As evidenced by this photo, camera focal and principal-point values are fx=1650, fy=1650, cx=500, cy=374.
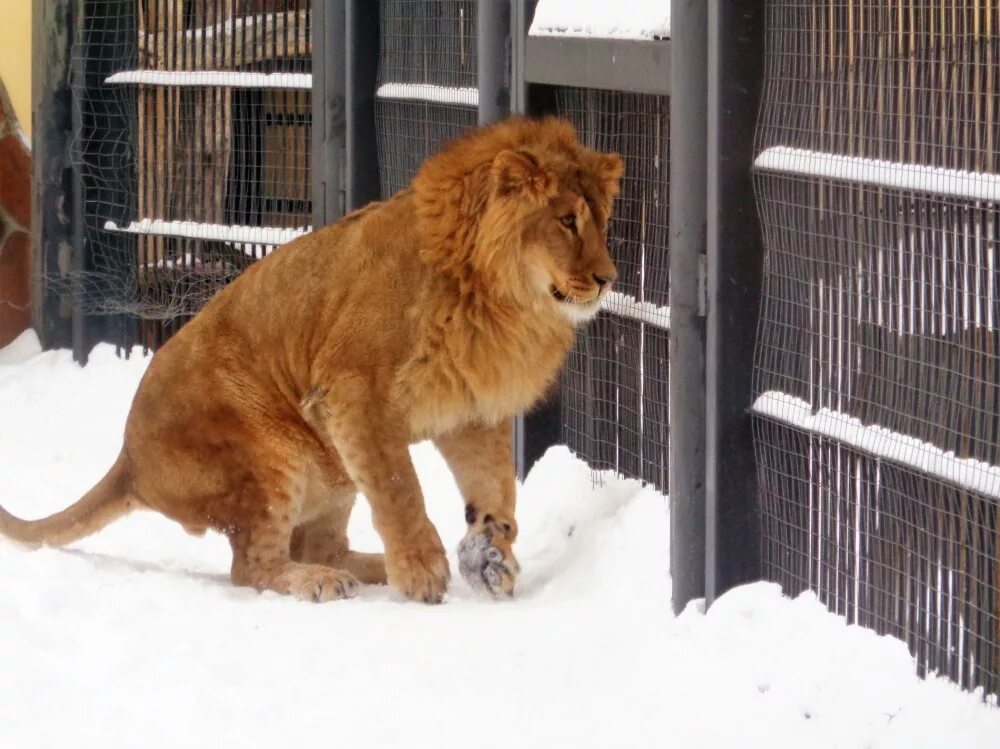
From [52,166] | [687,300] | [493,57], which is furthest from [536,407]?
[52,166]

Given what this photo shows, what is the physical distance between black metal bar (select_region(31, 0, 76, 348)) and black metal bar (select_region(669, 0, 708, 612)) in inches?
223

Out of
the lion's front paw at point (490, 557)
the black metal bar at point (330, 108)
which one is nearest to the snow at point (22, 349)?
the black metal bar at point (330, 108)

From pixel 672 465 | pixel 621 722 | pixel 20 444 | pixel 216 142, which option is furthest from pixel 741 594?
pixel 216 142

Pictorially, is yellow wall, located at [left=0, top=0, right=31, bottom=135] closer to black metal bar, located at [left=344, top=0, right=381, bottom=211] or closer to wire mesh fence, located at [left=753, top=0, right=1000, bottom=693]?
black metal bar, located at [left=344, top=0, right=381, bottom=211]

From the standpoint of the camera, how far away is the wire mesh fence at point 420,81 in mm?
7047

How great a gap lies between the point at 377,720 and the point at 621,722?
0.57 meters

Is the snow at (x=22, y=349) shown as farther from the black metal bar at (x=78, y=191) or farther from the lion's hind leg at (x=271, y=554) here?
the lion's hind leg at (x=271, y=554)

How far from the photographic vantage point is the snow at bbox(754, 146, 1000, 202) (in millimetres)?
3424

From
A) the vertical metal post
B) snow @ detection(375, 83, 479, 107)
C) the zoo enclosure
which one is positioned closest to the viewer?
the zoo enclosure

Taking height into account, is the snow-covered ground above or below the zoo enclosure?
below

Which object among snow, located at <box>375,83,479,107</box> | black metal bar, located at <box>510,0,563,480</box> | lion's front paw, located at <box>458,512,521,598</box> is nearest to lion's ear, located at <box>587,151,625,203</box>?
lion's front paw, located at <box>458,512,521,598</box>

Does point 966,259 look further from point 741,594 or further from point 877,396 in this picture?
point 741,594

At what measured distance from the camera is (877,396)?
3973mm

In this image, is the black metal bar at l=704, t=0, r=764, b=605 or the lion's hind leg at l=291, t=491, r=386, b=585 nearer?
the black metal bar at l=704, t=0, r=764, b=605
